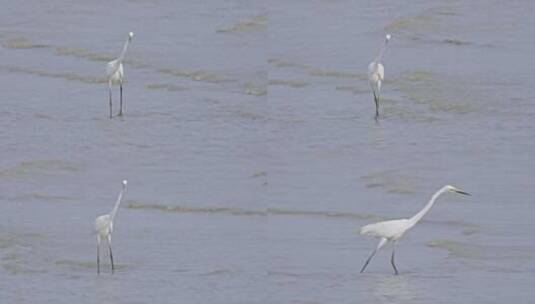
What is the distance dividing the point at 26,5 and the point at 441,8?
4.42m

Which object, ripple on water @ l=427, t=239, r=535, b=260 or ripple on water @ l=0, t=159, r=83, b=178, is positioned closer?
ripple on water @ l=427, t=239, r=535, b=260

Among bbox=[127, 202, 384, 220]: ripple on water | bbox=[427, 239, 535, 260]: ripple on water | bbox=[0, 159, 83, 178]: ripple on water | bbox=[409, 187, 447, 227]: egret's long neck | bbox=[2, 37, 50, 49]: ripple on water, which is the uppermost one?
bbox=[409, 187, 447, 227]: egret's long neck

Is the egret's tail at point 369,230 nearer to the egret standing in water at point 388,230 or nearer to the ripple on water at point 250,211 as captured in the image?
the egret standing in water at point 388,230

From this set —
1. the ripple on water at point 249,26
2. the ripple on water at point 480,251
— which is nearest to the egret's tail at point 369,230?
the ripple on water at point 480,251

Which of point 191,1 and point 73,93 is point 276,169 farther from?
point 191,1

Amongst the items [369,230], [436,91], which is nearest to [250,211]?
[369,230]

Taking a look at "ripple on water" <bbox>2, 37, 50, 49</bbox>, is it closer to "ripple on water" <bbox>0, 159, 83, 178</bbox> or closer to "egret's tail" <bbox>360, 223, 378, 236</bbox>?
"ripple on water" <bbox>0, 159, 83, 178</bbox>

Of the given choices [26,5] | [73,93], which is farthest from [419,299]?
[26,5]

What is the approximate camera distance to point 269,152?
11922 mm

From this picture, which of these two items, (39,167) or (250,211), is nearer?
(250,211)

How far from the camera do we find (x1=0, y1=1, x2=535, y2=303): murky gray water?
30.7 feet

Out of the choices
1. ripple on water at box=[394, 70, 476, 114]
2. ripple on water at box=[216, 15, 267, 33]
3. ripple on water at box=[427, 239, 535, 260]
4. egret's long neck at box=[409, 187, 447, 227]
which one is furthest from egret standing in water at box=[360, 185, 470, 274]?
ripple on water at box=[216, 15, 267, 33]

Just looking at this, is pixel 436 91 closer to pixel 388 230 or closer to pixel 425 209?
pixel 425 209

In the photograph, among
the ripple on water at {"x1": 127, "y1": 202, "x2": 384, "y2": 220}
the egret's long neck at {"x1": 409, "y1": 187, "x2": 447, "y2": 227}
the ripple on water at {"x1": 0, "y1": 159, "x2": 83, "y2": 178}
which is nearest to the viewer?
the egret's long neck at {"x1": 409, "y1": 187, "x2": 447, "y2": 227}
